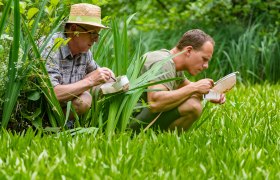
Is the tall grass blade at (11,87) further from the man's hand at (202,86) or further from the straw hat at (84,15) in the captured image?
the man's hand at (202,86)

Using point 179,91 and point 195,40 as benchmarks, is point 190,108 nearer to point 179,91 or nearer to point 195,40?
point 179,91

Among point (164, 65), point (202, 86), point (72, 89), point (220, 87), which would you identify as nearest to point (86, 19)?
point (72, 89)

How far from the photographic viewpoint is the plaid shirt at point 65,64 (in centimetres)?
472

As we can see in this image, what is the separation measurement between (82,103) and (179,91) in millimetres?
653

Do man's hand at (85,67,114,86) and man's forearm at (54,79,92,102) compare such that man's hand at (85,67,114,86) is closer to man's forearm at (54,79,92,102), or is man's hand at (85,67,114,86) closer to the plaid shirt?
man's forearm at (54,79,92,102)

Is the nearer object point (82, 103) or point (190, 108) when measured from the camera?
point (82, 103)

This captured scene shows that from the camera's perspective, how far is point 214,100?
5023mm

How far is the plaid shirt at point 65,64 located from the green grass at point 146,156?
0.55 metres

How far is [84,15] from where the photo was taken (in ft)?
15.7

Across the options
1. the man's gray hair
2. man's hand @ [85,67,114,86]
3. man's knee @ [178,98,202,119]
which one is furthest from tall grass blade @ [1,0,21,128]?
the man's gray hair

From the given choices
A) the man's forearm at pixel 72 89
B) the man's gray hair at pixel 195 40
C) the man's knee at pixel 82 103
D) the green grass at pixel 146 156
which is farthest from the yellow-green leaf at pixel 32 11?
the man's gray hair at pixel 195 40

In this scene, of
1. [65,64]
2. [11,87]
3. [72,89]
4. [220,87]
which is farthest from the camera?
[220,87]

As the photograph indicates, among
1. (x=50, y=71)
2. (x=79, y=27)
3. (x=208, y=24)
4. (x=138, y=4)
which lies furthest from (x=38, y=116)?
(x=208, y=24)

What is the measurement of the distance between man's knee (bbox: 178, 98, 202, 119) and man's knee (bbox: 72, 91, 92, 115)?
2.11 ft
